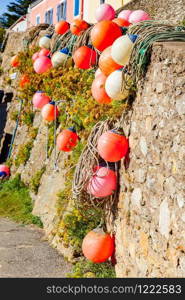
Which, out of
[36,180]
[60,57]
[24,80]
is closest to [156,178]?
[36,180]

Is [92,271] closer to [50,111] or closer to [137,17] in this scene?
[50,111]

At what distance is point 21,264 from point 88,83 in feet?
11.6

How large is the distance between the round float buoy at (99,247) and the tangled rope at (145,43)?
6.23 ft

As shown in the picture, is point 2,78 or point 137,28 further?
point 2,78

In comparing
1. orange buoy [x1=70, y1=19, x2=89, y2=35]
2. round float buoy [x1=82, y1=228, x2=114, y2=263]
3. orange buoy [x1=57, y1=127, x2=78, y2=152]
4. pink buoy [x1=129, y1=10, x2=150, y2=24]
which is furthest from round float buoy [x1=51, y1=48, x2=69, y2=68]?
round float buoy [x1=82, y1=228, x2=114, y2=263]

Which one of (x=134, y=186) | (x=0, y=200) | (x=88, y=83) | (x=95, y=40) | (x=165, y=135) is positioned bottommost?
(x=0, y=200)

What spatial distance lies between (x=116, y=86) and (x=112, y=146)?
0.72m

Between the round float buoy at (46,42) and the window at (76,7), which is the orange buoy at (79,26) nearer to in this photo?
the round float buoy at (46,42)

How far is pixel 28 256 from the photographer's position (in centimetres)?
636

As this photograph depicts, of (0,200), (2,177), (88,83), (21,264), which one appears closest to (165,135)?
(21,264)

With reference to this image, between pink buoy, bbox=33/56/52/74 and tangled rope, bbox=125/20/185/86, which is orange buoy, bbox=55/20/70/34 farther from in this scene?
tangled rope, bbox=125/20/185/86

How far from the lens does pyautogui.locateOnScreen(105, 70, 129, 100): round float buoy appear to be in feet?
17.0

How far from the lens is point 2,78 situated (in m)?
15.2

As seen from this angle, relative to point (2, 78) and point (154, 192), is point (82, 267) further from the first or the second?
point (2, 78)
